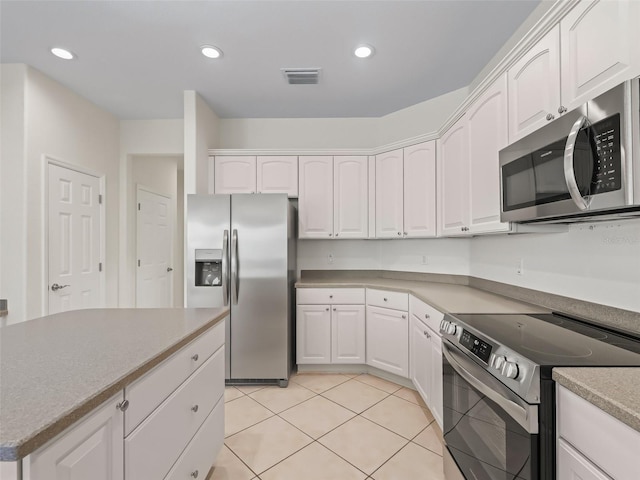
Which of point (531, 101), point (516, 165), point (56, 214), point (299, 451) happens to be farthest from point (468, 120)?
point (56, 214)

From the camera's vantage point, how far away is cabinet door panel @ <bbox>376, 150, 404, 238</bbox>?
118 inches

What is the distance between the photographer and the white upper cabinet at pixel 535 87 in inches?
53.7

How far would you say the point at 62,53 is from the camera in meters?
2.38

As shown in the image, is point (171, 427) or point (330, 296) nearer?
point (171, 427)

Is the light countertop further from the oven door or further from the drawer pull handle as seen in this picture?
the drawer pull handle

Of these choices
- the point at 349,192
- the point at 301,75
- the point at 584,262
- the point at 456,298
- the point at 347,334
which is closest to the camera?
the point at 584,262

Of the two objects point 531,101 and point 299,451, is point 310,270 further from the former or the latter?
point 531,101

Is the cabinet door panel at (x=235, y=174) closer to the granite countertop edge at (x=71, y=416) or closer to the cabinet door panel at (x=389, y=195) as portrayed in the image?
the cabinet door panel at (x=389, y=195)

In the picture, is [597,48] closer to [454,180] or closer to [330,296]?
[454,180]

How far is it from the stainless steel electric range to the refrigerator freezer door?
61.6 inches

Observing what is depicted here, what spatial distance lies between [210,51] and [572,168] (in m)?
2.47

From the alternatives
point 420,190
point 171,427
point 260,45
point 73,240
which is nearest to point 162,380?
point 171,427

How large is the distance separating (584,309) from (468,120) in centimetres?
141

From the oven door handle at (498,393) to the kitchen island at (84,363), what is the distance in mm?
1194
